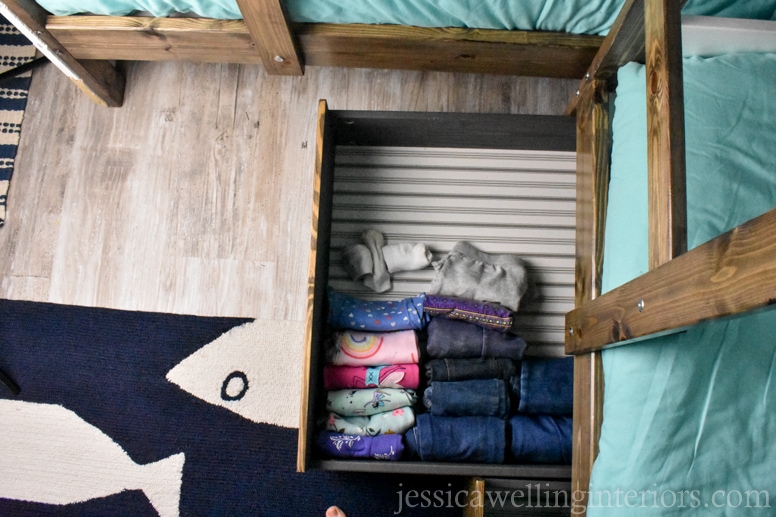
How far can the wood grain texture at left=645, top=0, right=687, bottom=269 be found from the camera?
894mm

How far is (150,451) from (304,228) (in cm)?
80

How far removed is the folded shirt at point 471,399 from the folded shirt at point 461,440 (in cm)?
2

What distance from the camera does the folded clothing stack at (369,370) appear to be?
1429 mm

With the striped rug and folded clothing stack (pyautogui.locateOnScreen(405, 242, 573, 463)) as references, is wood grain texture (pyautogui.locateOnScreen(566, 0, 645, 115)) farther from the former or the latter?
the striped rug

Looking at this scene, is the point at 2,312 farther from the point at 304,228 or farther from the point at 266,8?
the point at 266,8

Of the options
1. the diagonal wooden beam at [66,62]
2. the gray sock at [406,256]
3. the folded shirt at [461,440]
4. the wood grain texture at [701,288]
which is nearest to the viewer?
the wood grain texture at [701,288]

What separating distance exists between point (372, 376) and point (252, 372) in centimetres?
44

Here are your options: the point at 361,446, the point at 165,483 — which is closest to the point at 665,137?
the point at 361,446

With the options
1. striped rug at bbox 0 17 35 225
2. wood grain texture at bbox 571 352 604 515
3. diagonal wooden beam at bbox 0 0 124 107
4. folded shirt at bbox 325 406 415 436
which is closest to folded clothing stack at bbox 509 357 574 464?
wood grain texture at bbox 571 352 604 515

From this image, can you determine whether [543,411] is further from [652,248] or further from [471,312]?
[652,248]

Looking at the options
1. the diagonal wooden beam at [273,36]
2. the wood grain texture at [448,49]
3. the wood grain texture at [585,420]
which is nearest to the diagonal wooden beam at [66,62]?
the diagonal wooden beam at [273,36]

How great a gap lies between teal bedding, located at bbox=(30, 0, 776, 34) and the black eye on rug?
1012 mm

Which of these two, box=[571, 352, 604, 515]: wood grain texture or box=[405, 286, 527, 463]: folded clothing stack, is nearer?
box=[571, 352, 604, 515]: wood grain texture

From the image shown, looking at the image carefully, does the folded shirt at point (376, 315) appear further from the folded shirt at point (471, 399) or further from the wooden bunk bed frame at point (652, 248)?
the wooden bunk bed frame at point (652, 248)
